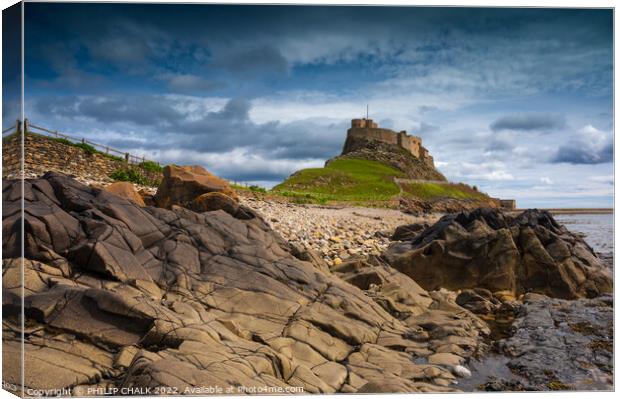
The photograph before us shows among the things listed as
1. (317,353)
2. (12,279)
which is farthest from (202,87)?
(317,353)

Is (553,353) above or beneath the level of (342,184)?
beneath

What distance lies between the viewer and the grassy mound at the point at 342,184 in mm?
30531

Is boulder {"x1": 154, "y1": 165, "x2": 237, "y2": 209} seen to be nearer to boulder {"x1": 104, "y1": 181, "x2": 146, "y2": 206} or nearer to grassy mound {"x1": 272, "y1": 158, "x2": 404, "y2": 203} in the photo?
boulder {"x1": 104, "y1": 181, "x2": 146, "y2": 206}

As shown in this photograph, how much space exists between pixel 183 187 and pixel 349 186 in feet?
82.1

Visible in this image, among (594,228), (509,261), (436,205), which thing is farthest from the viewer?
(436,205)

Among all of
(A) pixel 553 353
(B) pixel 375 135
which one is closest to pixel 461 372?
(A) pixel 553 353

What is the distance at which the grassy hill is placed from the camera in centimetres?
2952

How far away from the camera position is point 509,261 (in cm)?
1466

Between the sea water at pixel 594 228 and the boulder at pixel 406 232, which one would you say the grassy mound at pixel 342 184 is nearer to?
the boulder at pixel 406 232

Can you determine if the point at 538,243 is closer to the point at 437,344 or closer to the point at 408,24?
the point at 437,344

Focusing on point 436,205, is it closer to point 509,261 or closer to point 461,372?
point 509,261

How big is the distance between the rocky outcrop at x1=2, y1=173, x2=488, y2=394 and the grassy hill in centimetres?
1434

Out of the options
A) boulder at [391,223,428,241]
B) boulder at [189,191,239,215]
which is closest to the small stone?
boulder at [189,191,239,215]

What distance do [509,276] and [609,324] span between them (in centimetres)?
430
